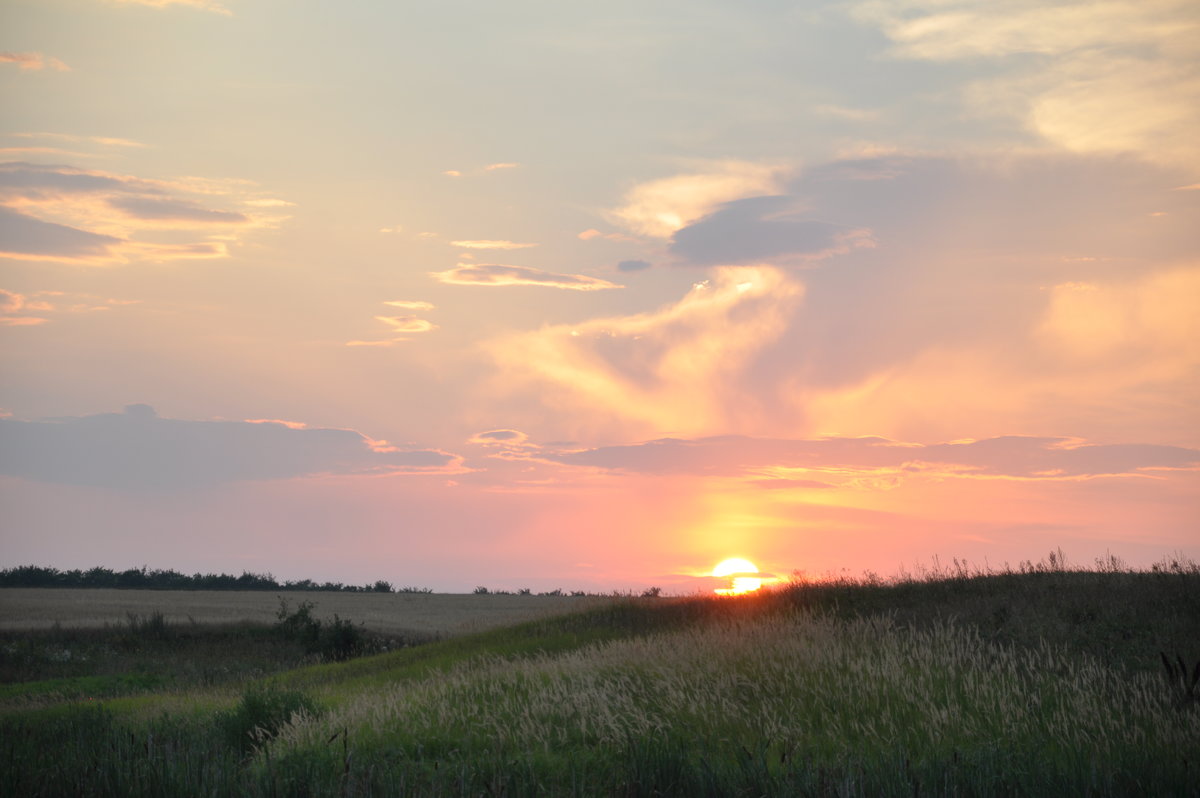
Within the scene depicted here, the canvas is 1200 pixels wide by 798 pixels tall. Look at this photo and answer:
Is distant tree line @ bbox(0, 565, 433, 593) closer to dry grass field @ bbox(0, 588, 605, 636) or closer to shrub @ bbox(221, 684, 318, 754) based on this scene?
dry grass field @ bbox(0, 588, 605, 636)

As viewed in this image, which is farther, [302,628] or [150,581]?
[150,581]

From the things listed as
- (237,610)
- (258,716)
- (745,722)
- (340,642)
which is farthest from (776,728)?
(237,610)

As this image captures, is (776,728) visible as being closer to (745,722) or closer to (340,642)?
(745,722)

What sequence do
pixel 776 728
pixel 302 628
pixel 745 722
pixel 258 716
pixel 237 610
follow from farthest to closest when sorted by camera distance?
pixel 237 610 → pixel 302 628 → pixel 258 716 → pixel 745 722 → pixel 776 728

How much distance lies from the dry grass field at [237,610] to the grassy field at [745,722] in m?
16.6

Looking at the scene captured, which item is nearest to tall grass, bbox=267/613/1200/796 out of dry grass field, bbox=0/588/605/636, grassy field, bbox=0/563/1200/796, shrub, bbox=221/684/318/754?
grassy field, bbox=0/563/1200/796

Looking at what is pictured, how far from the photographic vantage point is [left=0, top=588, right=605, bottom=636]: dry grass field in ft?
146

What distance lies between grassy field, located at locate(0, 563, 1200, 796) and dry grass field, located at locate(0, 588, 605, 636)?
16638 millimetres

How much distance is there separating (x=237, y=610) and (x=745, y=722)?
49.2 m

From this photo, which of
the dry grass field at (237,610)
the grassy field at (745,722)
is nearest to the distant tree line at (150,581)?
the dry grass field at (237,610)

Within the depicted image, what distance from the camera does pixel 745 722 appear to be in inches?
595

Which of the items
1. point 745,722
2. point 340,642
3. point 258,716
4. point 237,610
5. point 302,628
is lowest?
point 340,642

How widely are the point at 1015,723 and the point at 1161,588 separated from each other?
1522 centimetres

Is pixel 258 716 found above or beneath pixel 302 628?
above
